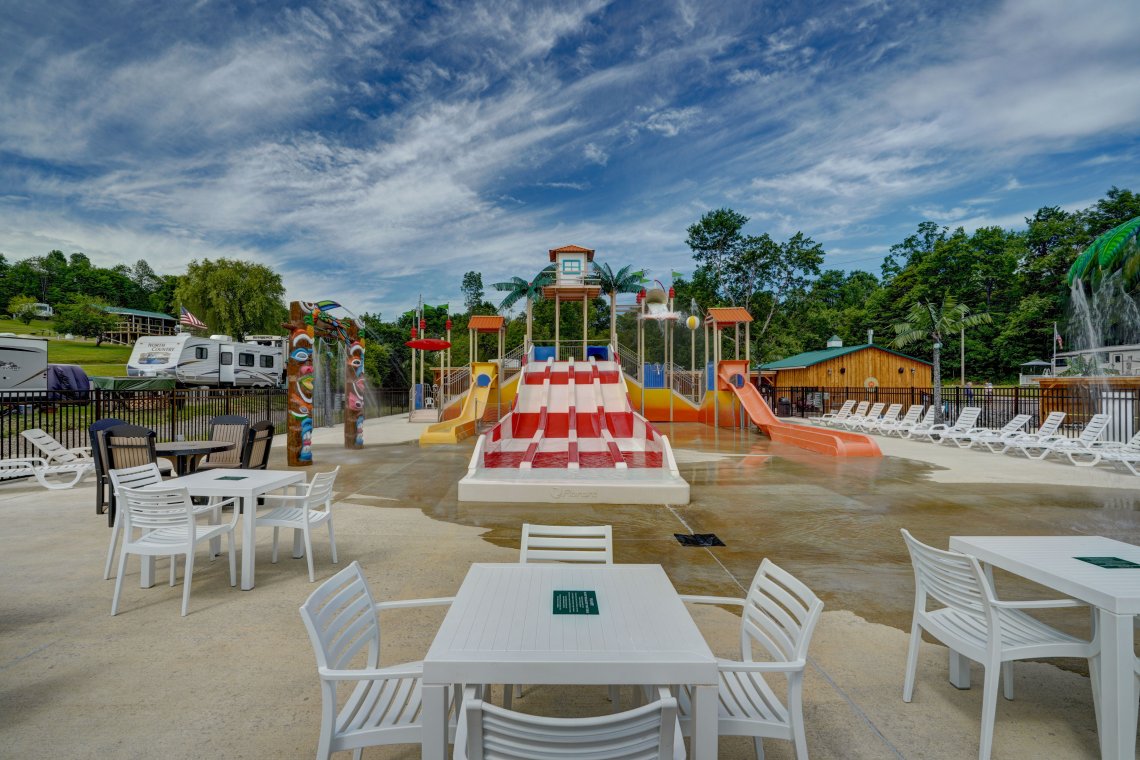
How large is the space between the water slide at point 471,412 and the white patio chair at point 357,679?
1377 cm

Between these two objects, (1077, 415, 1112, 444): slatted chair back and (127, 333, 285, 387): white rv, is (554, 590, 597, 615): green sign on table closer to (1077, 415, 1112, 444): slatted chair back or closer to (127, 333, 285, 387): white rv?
(1077, 415, 1112, 444): slatted chair back

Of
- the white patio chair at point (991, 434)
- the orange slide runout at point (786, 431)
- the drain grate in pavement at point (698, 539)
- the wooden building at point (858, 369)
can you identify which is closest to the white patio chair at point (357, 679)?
the drain grate in pavement at point (698, 539)

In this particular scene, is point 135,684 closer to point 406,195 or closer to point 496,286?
point 496,286

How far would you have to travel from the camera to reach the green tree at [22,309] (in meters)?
63.2

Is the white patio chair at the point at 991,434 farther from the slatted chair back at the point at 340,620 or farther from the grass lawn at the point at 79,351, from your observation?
the grass lawn at the point at 79,351

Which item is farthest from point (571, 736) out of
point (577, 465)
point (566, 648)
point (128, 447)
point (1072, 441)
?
point (1072, 441)

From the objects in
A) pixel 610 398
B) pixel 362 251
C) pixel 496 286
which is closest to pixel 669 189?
pixel 496 286

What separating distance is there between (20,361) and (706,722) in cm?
2716

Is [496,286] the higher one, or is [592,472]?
[496,286]

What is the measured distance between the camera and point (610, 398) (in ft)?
60.2

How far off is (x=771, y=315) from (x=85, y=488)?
47.6m

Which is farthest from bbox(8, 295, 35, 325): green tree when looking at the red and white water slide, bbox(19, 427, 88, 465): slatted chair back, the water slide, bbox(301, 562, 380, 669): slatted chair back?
bbox(301, 562, 380, 669): slatted chair back

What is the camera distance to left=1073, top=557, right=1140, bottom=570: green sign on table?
9.75 ft

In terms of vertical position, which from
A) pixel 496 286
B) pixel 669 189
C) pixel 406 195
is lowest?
pixel 496 286
